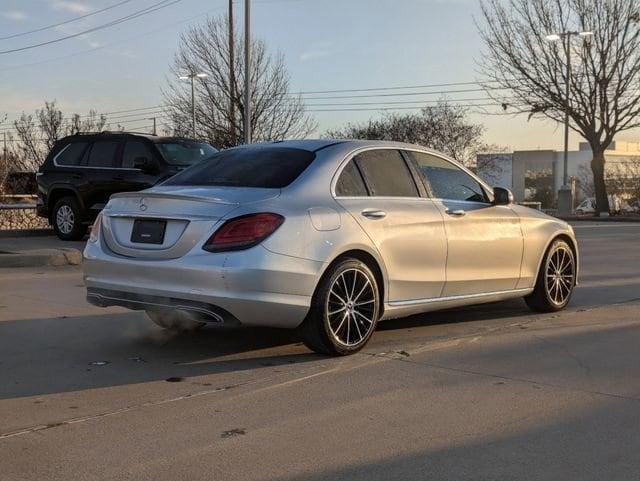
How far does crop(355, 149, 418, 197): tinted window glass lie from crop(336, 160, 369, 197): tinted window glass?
0.07 metres

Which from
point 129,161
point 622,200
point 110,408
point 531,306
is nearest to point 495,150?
point 622,200

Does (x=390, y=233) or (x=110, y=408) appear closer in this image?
(x=110, y=408)

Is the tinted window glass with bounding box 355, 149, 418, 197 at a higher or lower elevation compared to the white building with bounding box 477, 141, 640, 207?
lower

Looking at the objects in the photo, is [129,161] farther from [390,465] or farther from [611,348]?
[390,465]

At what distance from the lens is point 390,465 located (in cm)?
353

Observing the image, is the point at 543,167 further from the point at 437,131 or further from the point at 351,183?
the point at 351,183

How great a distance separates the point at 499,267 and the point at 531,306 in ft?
3.44

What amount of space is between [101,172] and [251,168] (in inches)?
320

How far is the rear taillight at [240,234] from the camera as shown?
4.98 m

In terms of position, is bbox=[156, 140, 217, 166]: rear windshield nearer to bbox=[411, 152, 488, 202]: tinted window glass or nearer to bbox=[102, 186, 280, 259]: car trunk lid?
bbox=[411, 152, 488, 202]: tinted window glass

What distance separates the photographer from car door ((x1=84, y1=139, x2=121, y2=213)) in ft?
42.7

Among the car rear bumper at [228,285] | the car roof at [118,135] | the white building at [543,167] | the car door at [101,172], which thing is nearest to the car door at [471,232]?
Result: the car rear bumper at [228,285]

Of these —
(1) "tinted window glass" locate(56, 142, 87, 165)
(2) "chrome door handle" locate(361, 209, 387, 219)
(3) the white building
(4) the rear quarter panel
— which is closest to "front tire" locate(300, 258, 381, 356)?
(2) "chrome door handle" locate(361, 209, 387, 219)

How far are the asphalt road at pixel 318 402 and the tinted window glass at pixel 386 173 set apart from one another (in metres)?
1.27
